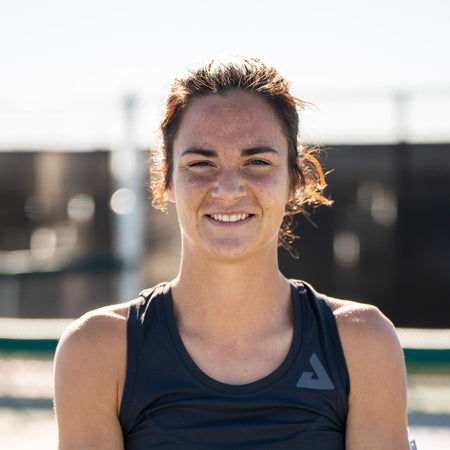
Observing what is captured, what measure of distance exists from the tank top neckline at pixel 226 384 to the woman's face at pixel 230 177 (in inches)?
7.0

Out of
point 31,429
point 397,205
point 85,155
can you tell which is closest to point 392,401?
point 31,429

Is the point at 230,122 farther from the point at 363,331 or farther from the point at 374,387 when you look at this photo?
the point at 374,387

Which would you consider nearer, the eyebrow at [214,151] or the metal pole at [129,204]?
the eyebrow at [214,151]

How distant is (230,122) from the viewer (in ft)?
4.69

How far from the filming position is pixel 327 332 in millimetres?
1409

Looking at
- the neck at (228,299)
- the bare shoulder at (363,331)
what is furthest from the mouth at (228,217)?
the bare shoulder at (363,331)

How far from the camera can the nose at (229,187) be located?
1368 mm

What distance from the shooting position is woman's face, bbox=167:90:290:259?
138 cm

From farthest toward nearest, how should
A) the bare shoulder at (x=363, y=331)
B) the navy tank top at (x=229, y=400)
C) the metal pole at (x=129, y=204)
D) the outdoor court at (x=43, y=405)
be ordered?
the metal pole at (x=129, y=204), the outdoor court at (x=43, y=405), the bare shoulder at (x=363, y=331), the navy tank top at (x=229, y=400)

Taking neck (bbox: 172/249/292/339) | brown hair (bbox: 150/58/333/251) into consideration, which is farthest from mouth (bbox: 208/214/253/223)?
brown hair (bbox: 150/58/333/251)

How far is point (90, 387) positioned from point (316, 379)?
0.50 metres

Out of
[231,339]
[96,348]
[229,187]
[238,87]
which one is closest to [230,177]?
[229,187]

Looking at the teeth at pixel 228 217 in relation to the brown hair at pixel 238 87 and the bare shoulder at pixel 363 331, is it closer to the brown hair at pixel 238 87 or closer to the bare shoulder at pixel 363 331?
the brown hair at pixel 238 87

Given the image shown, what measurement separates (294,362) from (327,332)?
0.38 ft
